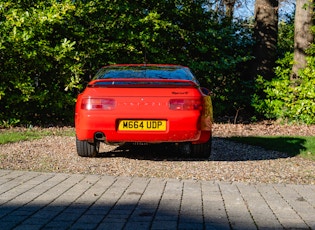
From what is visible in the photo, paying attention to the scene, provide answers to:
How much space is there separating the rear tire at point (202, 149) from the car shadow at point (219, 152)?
0.13 m

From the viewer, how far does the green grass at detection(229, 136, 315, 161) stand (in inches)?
337

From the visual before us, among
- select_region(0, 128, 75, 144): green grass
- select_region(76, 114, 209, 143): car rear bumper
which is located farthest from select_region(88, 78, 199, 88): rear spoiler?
select_region(0, 128, 75, 144): green grass

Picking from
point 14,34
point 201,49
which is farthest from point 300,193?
point 201,49

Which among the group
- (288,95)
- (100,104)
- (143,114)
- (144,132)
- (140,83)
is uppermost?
(140,83)

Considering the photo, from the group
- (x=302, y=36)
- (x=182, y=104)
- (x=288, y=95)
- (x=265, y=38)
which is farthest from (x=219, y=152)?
(x=265, y=38)

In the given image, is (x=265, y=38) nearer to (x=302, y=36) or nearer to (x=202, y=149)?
(x=302, y=36)

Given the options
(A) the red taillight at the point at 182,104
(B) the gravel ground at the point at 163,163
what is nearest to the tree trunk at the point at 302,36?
(B) the gravel ground at the point at 163,163

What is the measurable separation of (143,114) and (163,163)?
2.62ft

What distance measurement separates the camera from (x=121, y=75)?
7.46 meters

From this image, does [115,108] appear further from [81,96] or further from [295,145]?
[295,145]

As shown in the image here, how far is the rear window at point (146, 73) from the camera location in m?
7.34

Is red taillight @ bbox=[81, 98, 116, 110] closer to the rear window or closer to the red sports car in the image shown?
the red sports car

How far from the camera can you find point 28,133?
10.5 metres

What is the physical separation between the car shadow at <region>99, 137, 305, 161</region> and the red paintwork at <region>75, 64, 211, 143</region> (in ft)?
2.62
